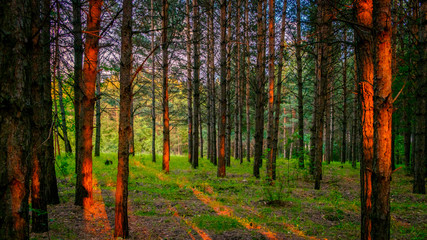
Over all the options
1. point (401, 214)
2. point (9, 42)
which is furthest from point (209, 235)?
point (401, 214)

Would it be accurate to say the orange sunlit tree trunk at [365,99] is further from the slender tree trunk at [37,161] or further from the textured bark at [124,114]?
the slender tree trunk at [37,161]

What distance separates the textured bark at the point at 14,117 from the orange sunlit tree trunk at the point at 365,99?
4.41 meters

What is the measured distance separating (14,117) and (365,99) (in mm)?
4642

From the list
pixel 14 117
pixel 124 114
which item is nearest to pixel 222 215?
pixel 124 114

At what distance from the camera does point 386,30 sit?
3.26m

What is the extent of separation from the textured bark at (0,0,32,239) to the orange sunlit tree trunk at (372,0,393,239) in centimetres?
418

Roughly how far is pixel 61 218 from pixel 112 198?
217cm

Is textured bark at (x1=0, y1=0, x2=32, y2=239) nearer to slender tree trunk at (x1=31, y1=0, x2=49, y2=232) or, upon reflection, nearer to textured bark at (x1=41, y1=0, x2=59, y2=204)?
slender tree trunk at (x1=31, y1=0, x2=49, y2=232)

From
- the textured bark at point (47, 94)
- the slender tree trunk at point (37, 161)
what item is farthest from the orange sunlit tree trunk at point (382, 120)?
the textured bark at point (47, 94)

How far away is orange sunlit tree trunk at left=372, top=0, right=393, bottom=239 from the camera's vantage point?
10.6 ft

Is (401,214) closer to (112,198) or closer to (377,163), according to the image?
(377,163)

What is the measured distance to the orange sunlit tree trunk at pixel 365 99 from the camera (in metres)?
3.73

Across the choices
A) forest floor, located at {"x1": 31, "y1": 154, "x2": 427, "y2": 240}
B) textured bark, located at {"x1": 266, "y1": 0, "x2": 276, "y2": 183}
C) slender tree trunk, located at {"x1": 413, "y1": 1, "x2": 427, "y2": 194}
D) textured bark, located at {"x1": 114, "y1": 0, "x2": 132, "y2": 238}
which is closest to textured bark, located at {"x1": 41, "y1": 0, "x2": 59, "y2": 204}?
forest floor, located at {"x1": 31, "y1": 154, "x2": 427, "y2": 240}

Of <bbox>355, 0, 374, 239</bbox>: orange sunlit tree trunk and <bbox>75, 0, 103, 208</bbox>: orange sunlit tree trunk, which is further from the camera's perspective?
<bbox>75, 0, 103, 208</bbox>: orange sunlit tree trunk
